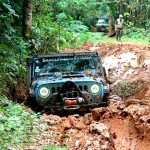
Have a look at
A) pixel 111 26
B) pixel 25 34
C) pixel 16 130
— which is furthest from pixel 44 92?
pixel 111 26

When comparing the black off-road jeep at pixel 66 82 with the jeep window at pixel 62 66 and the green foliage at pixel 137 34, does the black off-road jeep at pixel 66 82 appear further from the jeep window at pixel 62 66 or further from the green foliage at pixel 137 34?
the green foliage at pixel 137 34

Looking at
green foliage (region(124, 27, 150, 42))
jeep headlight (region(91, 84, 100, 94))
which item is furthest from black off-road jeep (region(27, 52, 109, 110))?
green foliage (region(124, 27, 150, 42))

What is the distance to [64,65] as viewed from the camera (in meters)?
8.09

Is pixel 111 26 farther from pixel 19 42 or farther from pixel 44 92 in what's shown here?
pixel 44 92

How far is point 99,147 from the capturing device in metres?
4.89

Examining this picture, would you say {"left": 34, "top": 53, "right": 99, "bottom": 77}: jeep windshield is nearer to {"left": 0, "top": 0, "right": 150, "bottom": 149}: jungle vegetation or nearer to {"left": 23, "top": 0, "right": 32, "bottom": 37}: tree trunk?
{"left": 0, "top": 0, "right": 150, "bottom": 149}: jungle vegetation

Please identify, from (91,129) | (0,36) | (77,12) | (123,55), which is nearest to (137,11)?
(77,12)

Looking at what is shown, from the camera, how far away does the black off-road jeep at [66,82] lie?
285 inches

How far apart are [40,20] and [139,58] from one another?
3927 millimetres

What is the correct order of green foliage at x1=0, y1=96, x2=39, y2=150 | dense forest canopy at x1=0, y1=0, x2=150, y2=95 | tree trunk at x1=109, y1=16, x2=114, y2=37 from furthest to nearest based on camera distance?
tree trunk at x1=109, y1=16, x2=114, y2=37
dense forest canopy at x1=0, y1=0, x2=150, y2=95
green foliage at x1=0, y1=96, x2=39, y2=150

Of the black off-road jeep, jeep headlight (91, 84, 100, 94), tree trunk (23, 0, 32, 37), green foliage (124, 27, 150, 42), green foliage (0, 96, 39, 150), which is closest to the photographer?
green foliage (0, 96, 39, 150)

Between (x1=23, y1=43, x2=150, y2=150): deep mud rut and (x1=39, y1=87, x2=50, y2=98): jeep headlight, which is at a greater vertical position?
(x1=39, y1=87, x2=50, y2=98): jeep headlight

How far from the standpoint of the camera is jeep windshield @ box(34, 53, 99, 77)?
7.98 meters

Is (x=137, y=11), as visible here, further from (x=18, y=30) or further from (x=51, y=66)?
(x=51, y=66)
